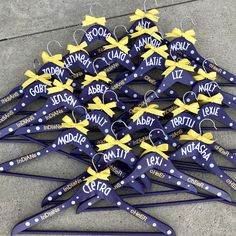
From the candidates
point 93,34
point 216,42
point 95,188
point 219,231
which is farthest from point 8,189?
point 216,42

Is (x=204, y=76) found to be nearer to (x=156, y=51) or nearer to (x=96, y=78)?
(x=156, y=51)

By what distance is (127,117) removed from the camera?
137 cm

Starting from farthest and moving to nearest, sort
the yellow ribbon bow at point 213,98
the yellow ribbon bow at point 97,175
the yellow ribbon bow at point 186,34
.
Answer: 1. the yellow ribbon bow at point 186,34
2. the yellow ribbon bow at point 213,98
3. the yellow ribbon bow at point 97,175

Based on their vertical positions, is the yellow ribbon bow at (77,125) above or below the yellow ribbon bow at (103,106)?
below

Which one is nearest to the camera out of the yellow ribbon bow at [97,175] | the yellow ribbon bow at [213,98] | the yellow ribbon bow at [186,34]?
the yellow ribbon bow at [97,175]

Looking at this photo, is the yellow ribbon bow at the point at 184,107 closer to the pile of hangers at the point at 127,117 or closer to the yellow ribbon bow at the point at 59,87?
the pile of hangers at the point at 127,117

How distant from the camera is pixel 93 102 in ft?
4.43

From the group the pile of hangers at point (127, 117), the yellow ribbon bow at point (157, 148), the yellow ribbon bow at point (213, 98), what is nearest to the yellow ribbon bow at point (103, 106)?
the pile of hangers at point (127, 117)

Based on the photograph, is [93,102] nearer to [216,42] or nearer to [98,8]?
[98,8]

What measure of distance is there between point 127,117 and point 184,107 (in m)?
0.20

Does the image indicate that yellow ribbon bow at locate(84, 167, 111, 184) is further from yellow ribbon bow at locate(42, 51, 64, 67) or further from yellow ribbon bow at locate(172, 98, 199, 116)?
yellow ribbon bow at locate(42, 51, 64, 67)

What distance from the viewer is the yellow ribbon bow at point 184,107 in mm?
1308

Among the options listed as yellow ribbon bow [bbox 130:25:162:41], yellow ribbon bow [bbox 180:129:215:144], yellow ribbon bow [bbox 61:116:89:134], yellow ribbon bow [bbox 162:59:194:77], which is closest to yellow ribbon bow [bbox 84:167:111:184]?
yellow ribbon bow [bbox 61:116:89:134]

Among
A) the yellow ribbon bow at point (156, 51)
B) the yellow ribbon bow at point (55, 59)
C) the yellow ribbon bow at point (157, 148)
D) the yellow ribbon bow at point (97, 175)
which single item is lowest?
the yellow ribbon bow at point (97, 175)
